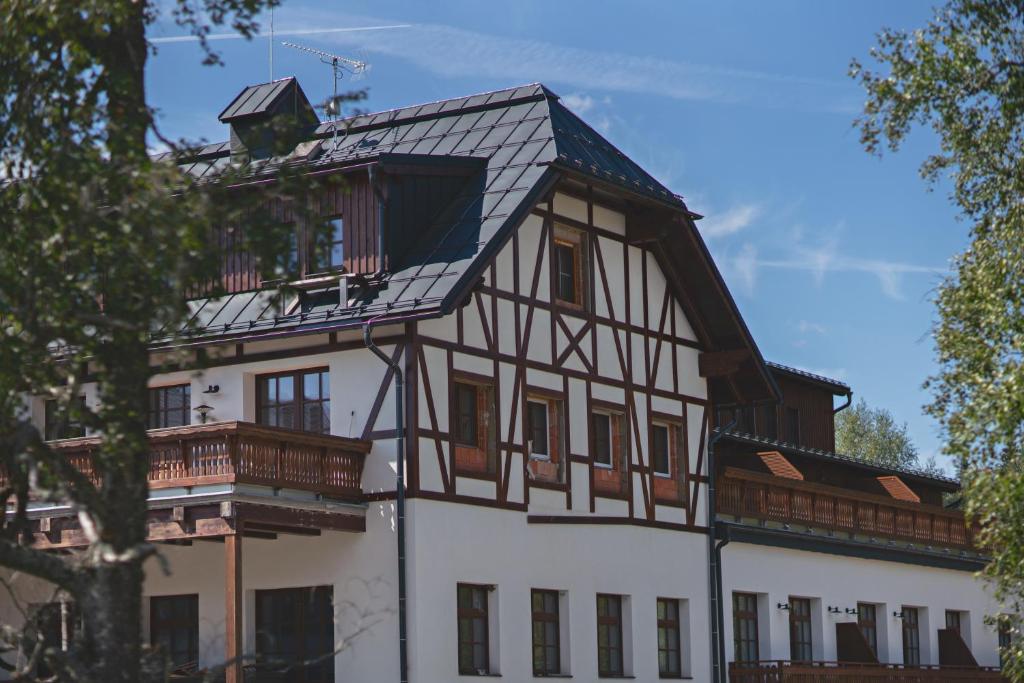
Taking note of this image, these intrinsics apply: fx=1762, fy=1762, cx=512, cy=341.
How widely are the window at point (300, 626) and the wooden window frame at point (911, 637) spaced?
52.0 feet

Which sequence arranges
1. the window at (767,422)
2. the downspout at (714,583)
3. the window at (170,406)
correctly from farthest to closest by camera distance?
the window at (767,422) < the downspout at (714,583) < the window at (170,406)

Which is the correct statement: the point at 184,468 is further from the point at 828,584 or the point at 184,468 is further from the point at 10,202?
the point at 828,584

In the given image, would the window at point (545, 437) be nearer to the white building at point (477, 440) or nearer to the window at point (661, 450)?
the white building at point (477, 440)

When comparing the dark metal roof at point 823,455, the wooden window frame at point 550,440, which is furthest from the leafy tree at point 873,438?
the wooden window frame at point 550,440

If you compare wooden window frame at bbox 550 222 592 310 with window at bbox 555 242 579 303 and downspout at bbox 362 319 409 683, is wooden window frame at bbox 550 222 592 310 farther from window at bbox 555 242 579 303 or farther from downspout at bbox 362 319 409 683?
downspout at bbox 362 319 409 683

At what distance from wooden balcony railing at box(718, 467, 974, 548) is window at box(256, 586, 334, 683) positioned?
29.4ft

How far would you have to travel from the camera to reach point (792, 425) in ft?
124

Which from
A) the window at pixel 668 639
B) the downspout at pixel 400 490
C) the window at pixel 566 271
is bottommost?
the window at pixel 668 639

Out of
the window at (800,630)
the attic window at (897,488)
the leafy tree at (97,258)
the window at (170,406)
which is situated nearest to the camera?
the leafy tree at (97,258)

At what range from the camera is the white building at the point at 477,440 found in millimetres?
22641

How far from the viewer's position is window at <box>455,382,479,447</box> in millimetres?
24266

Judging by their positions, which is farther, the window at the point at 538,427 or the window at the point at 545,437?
the window at the point at 538,427

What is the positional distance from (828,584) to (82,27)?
2329 cm

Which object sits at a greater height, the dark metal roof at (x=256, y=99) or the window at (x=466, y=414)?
the dark metal roof at (x=256, y=99)
